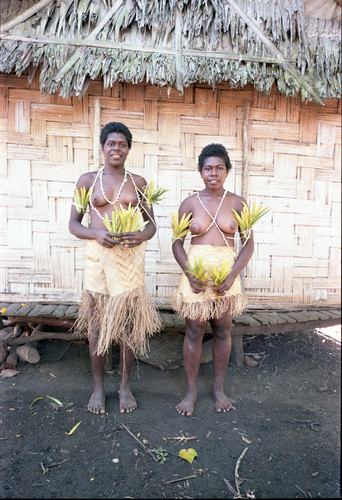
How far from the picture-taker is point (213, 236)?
2621mm

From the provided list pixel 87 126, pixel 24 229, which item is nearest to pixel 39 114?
pixel 87 126

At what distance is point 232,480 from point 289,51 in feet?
11.3

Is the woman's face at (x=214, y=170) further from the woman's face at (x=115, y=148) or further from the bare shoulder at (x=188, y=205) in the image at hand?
the woman's face at (x=115, y=148)

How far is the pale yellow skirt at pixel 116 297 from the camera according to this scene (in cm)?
251

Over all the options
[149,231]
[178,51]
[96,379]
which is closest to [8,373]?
[96,379]

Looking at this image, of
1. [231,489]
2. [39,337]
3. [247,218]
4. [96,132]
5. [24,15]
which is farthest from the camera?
[39,337]

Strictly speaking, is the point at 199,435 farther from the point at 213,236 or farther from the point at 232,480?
the point at 213,236

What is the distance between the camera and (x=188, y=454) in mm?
2201

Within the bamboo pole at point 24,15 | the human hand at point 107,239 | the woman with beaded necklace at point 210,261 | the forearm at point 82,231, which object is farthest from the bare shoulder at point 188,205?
the bamboo pole at point 24,15

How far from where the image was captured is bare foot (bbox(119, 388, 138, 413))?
2.64 metres

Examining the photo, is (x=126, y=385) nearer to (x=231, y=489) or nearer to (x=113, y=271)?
(x=113, y=271)

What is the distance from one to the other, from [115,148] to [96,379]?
5.82ft

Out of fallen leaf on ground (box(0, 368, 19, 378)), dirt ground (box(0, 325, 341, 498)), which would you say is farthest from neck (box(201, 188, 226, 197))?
fallen leaf on ground (box(0, 368, 19, 378))

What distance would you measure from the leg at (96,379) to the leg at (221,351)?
89cm
